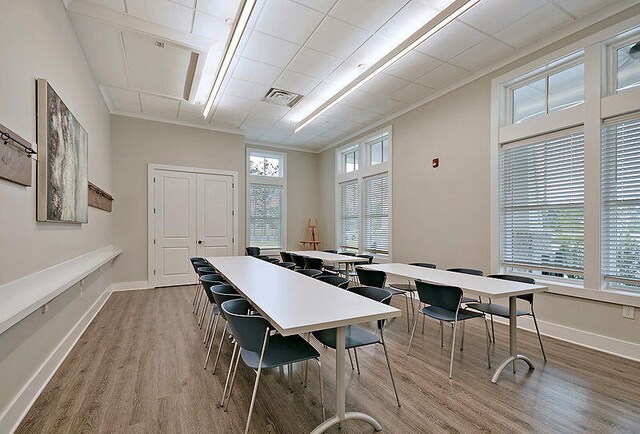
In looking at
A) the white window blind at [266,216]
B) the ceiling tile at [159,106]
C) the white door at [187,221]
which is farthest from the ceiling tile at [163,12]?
the white window blind at [266,216]

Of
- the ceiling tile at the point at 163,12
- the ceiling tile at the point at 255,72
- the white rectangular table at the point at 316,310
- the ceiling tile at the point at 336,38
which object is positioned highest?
the ceiling tile at the point at 163,12

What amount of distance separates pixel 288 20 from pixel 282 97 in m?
2.00

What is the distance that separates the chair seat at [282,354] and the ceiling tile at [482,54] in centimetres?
393

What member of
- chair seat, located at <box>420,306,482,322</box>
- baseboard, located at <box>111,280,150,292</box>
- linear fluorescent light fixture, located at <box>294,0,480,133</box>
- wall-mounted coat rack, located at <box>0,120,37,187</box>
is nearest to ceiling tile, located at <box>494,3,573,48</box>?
linear fluorescent light fixture, located at <box>294,0,480,133</box>

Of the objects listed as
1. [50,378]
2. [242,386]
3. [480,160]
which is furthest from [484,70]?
[50,378]

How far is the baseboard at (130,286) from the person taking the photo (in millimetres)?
5877

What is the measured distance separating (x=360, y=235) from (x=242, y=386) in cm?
482

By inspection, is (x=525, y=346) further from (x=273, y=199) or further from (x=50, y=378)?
(x=273, y=199)

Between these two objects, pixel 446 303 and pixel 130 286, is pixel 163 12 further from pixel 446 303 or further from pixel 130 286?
pixel 130 286

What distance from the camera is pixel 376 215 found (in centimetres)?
650

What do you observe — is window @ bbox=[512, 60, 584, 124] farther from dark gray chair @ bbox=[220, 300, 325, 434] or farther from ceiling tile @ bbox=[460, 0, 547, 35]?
dark gray chair @ bbox=[220, 300, 325, 434]

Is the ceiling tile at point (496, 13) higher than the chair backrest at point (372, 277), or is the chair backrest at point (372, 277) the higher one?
the ceiling tile at point (496, 13)

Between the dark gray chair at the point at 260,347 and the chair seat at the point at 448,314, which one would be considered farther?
the chair seat at the point at 448,314

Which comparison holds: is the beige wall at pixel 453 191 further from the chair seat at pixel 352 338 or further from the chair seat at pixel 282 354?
the chair seat at pixel 282 354
